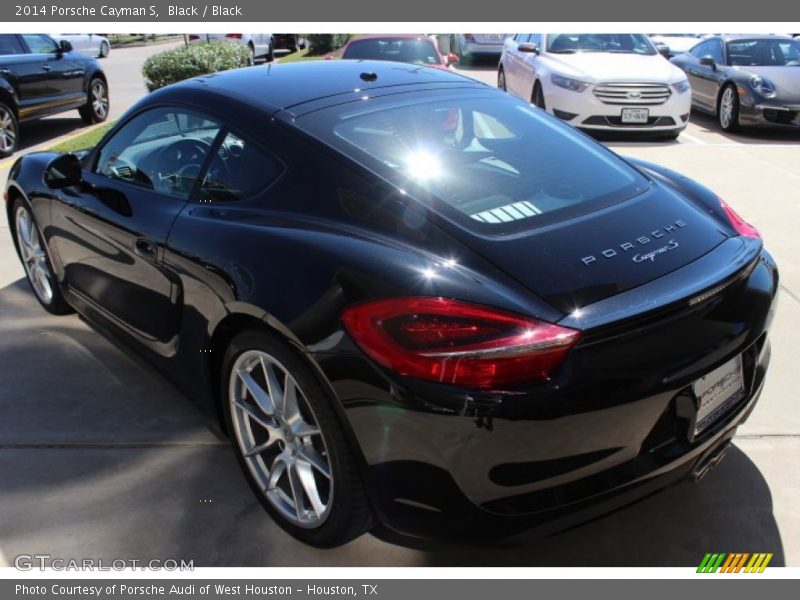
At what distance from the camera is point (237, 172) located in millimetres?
2932

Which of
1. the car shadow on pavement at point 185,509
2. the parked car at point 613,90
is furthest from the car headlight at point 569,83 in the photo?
the car shadow on pavement at point 185,509

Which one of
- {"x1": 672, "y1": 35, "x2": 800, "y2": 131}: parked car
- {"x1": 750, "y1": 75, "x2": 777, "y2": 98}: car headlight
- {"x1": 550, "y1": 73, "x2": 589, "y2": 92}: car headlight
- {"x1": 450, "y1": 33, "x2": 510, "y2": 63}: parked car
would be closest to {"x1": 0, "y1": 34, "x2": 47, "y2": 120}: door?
{"x1": 550, "y1": 73, "x2": 589, "y2": 92}: car headlight

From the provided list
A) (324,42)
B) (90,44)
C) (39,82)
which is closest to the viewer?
(39,82)

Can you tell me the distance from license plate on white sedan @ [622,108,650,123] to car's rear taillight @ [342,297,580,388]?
8.40 m

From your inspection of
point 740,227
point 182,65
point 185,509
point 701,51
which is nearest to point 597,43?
point 701,51

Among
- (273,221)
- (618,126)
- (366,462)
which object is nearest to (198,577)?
(366,462)

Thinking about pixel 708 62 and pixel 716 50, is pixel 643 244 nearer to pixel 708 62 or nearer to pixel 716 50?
pixel 708 62

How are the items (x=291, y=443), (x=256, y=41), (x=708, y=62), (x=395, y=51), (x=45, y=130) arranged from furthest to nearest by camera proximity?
1. (x=256, y=41)
2. (x=45, y=130)
3. (x=708, y=62)
4. (x=395, y=51)
5. (x=291, y=443)

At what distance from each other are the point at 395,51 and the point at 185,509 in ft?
30.5

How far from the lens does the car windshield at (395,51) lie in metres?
11.0

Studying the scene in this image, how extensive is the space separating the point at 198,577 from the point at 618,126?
861 centimetres

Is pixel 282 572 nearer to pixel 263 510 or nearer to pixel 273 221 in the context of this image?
pixel 263 510

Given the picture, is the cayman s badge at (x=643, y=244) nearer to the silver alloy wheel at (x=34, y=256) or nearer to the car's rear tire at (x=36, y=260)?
the car's rear tire at (x=36, y=260)

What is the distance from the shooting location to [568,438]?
2096mm
